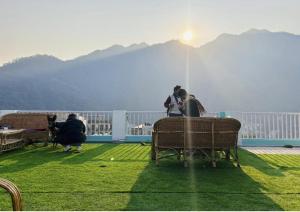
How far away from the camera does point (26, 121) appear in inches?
412

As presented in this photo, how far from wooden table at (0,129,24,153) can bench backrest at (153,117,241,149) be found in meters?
3.83

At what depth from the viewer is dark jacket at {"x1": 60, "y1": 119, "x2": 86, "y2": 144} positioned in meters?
8.87

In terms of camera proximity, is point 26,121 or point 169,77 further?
point 169,77

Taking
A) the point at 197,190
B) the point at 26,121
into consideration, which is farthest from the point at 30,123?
the point at 197,190

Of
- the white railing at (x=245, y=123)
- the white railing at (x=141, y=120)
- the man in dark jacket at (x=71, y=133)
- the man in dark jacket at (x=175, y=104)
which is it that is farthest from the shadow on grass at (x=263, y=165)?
the white railing at (x=141, y=120)

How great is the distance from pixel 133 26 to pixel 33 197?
1129 cm

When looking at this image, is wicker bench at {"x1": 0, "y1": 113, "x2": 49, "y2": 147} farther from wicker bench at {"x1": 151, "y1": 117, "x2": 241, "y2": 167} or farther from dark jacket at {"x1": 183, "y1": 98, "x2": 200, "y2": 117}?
wicker bench at {"x1": 151, "y1": 117, "x2": 241, "y2": 167}

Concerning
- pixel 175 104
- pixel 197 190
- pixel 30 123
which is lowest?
pixel 197 190

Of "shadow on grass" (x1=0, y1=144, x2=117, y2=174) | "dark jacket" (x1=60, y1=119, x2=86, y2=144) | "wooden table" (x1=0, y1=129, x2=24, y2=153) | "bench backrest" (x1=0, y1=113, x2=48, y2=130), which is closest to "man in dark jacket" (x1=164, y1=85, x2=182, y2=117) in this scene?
"shadow on grass" (x1=0, y1=144, x2=117, y2=174)

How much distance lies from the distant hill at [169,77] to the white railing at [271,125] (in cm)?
2681

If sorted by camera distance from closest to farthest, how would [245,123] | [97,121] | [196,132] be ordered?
[196,132] → [245,123] → [97,121]

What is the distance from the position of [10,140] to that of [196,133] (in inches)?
204

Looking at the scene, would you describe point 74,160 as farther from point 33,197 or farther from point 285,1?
point 285,1

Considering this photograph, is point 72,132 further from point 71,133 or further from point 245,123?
point 245,123
